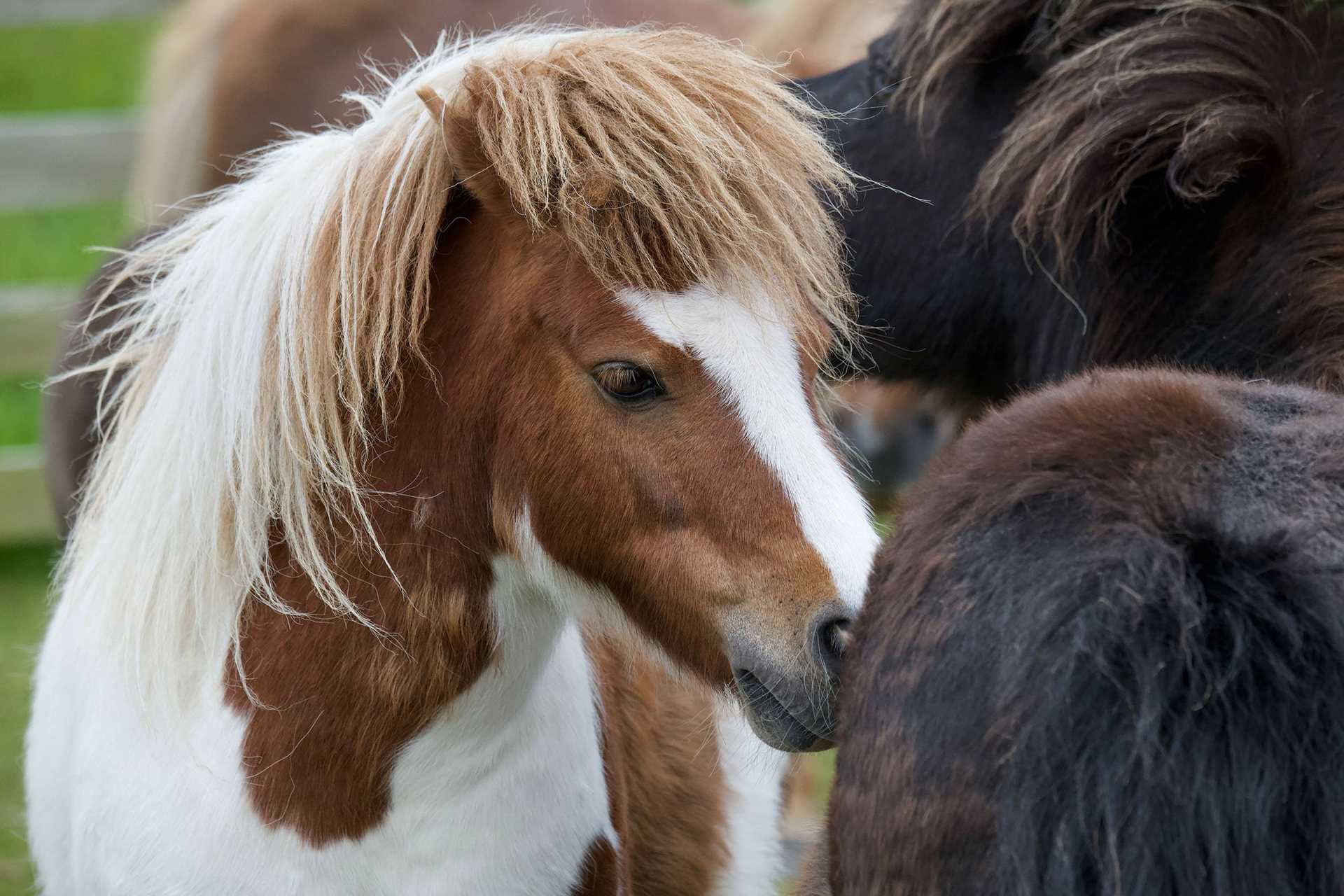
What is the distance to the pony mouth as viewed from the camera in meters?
1.51

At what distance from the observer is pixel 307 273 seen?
1.65 m

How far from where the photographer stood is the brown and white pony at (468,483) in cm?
151

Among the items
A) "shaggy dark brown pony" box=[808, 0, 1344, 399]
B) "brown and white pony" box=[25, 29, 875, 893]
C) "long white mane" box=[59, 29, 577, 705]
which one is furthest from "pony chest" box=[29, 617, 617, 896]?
"shaggy dark brown pony" box=[808, 0, 1344, 399]

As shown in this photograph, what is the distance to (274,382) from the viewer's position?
65.3 inches

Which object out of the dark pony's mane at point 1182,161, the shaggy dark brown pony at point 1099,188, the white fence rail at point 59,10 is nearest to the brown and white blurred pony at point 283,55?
the white fence rail at point 59,10

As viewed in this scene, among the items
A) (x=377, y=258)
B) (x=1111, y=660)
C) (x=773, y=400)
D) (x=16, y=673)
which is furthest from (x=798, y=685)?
(x=16, y=673)

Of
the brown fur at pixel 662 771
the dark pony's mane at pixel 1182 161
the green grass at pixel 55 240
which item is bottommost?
the green grass at pixel 55 240

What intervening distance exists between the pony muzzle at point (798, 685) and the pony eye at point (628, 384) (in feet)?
0.96

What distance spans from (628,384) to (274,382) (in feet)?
1.52

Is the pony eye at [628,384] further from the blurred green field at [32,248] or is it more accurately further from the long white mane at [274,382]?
the blurred green field at [32,248]

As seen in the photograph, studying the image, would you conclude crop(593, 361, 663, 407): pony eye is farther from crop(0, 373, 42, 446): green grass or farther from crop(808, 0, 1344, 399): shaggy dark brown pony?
crop(0, 373, 42, 446): green grass

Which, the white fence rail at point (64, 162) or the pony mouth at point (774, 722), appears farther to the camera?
the white fence rail at point (64, 162)

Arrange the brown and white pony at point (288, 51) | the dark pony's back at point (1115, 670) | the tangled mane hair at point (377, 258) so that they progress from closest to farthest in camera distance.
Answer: the dark pony's back at point (1115, 670) < the tangled mane hair at point (377, 258) < the brown and white pony at point (288, 51)

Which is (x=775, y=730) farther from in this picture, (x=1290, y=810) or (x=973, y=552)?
(x=1290, y=810)
